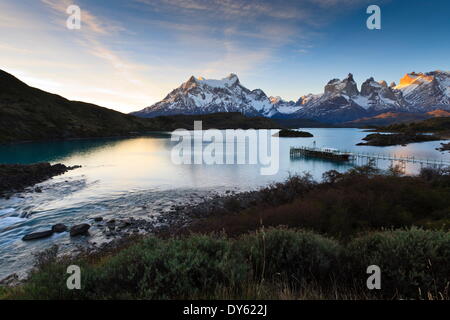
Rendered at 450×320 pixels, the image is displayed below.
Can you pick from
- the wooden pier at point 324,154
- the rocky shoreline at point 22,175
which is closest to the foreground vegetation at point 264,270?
the rocky shoreline at point 22,175

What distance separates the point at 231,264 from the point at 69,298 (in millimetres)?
3628

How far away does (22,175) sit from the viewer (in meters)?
45.1

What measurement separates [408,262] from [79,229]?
993 inches

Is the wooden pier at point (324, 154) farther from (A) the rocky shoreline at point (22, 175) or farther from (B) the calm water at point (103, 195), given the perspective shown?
(A) the rocky shoreline at point (22, 175)

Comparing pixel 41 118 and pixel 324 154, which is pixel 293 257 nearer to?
pixel 324 154

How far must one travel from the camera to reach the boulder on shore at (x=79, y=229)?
74.5ft

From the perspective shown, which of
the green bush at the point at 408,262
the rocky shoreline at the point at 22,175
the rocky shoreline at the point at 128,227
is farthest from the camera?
the rocky shoreline at the point at 22,175

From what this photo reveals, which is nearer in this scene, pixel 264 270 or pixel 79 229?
pixel 264 270

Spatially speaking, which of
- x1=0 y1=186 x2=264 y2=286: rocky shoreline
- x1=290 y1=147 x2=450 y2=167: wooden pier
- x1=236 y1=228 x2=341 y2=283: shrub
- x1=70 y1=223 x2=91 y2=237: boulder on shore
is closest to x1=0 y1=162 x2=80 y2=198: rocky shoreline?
x1=0 y1=186 x2=264 y2=286: rocky shoreline

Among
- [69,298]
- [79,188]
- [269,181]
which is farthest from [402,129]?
[69,298]

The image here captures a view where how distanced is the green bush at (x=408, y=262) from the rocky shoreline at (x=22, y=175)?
4444 centimetres

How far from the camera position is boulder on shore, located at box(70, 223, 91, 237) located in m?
22.7

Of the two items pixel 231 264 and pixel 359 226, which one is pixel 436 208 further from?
pixel 231 264

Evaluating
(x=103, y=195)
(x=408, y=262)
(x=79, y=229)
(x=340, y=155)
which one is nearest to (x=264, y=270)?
(x=408, y=262)
